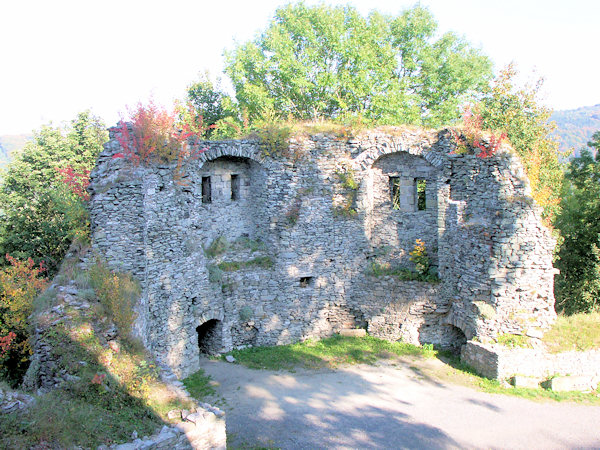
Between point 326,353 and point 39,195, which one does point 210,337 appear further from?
point 39,195

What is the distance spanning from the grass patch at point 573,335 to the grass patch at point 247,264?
26.4 ft

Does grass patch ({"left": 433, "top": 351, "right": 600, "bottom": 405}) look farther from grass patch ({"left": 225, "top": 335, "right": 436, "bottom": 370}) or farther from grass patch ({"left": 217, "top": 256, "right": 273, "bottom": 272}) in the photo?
grass patch ({"left": 217, "top": 256, "right": 273, "bottom": 272})

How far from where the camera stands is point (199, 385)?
10.8 m

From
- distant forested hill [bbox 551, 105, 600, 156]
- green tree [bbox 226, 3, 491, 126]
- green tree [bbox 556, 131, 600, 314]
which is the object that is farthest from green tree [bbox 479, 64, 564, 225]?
distant forested hill [bbox 551, 105, 600, 156]

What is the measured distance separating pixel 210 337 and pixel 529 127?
14.8 m

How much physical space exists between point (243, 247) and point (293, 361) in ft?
12.8

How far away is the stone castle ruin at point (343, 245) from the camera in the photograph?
1124 cm

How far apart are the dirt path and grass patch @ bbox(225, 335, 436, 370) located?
56cm

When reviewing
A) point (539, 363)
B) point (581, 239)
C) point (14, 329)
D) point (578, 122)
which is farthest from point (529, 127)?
point (578, 122)

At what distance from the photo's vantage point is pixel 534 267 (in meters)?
11.2

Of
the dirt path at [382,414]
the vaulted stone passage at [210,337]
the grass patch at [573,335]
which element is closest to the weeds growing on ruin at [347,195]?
the dirt path at [382,414]

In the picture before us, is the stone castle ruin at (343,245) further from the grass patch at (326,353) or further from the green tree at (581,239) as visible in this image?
the green tree at (581,239)

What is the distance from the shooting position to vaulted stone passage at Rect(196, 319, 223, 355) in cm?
1280

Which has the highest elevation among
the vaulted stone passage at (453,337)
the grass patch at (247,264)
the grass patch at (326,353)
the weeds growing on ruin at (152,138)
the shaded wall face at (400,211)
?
the weeds growing on ruin at (152,138)
